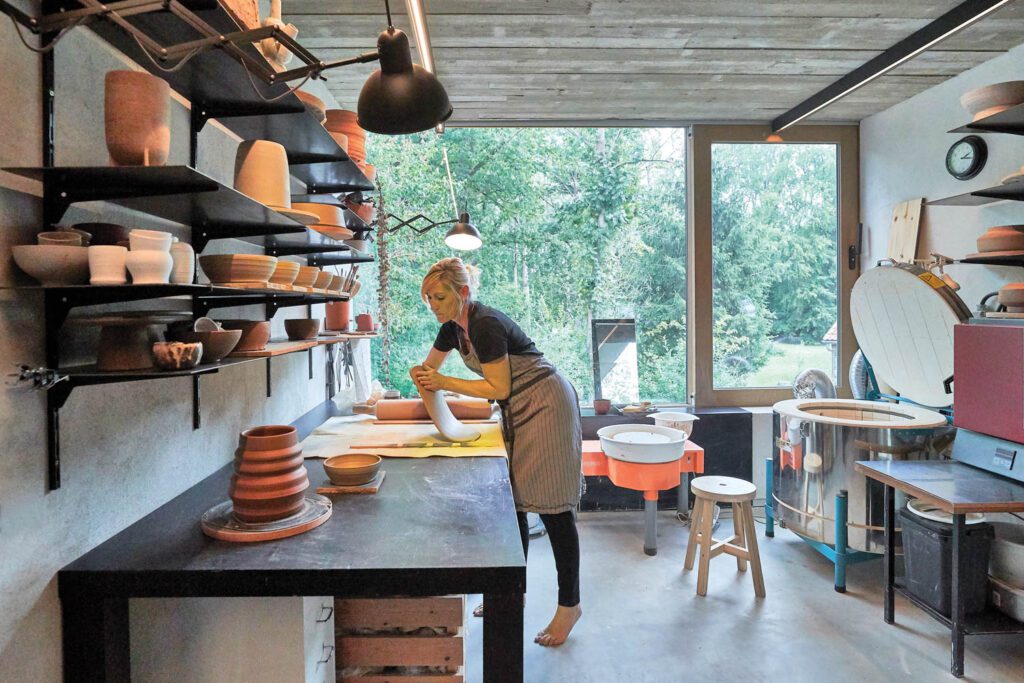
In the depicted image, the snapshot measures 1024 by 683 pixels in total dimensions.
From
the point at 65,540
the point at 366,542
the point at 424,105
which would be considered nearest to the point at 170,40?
the point at 424,105

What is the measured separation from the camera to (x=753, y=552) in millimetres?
3059

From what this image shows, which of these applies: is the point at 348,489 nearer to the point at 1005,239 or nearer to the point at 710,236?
the point at 1005,239

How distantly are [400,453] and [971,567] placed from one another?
248 centimetres

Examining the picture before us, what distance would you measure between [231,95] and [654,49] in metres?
2.38

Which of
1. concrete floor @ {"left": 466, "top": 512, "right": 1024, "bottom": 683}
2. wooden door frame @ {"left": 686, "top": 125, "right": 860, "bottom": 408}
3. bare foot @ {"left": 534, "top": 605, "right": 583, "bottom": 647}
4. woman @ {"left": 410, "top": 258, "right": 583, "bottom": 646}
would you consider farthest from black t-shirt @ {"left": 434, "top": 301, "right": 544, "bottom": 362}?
wooden door frame @ {"left": 686, "top": 125, "right": 860, "bottom": 408}

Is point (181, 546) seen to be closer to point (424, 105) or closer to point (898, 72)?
point (424, 105)

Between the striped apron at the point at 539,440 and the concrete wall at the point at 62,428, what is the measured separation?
1.29 m

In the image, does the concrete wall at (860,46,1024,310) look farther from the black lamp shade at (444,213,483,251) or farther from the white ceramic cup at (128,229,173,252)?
the white ceramic cup at (128,229,173,252)

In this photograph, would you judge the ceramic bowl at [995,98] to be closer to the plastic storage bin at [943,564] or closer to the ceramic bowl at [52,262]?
the plastic storage bin at [943,564]

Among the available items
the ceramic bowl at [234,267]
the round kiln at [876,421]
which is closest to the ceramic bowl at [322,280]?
the ceramic bowl at [234,267]

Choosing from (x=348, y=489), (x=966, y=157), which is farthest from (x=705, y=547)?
(x=966, y=157)

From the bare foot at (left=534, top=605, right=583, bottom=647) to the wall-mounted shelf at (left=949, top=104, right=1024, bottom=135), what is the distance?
9.27 feet

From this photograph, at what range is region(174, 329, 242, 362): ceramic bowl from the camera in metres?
1.29

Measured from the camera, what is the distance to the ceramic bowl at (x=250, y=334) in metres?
1.63
